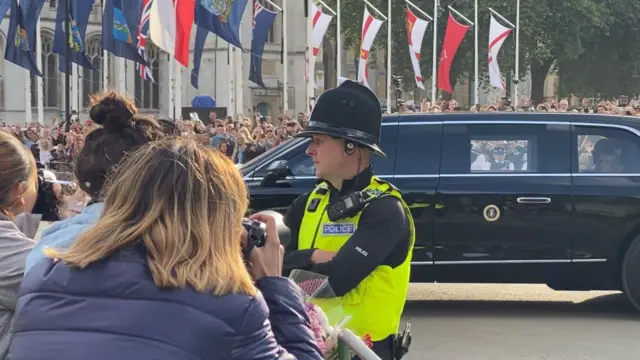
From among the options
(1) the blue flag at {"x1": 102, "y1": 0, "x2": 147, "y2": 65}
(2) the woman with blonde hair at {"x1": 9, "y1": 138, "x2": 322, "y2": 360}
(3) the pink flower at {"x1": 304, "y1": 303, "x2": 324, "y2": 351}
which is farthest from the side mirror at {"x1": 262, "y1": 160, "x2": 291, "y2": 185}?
(1) the blue flag at {"x1": 102, "y1": 0, "x2": 147, "y2": 65}

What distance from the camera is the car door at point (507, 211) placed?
8320mm

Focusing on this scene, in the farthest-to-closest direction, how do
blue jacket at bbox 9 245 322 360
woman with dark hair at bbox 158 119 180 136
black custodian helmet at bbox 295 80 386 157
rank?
1. black custodian helmet at bbox 295 80 386 157
2. woman with dark hair at bbox 158 119 180 136
3. blue jacket at bbox 9 245 322 360

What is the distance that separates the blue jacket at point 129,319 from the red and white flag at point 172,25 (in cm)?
2059

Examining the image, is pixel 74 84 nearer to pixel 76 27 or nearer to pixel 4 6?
pixel 76 27

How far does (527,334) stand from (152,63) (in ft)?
151

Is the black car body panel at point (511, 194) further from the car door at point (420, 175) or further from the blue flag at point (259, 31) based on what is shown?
the blue flag at point (259, 31)

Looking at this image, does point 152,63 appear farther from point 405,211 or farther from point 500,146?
point 405,211

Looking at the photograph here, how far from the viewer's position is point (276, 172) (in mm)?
8367

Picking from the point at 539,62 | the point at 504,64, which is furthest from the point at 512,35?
the point at 539,62

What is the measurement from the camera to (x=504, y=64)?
147ft

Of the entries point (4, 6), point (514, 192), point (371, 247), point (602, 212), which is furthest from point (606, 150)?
point (4, 6)

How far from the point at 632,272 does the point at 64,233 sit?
685cm

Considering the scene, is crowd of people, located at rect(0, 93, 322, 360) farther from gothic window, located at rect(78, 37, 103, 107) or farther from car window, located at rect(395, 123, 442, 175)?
gothic window, located at rect(78, 37, 103, 107)

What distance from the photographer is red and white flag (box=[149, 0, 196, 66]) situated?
22250mm
